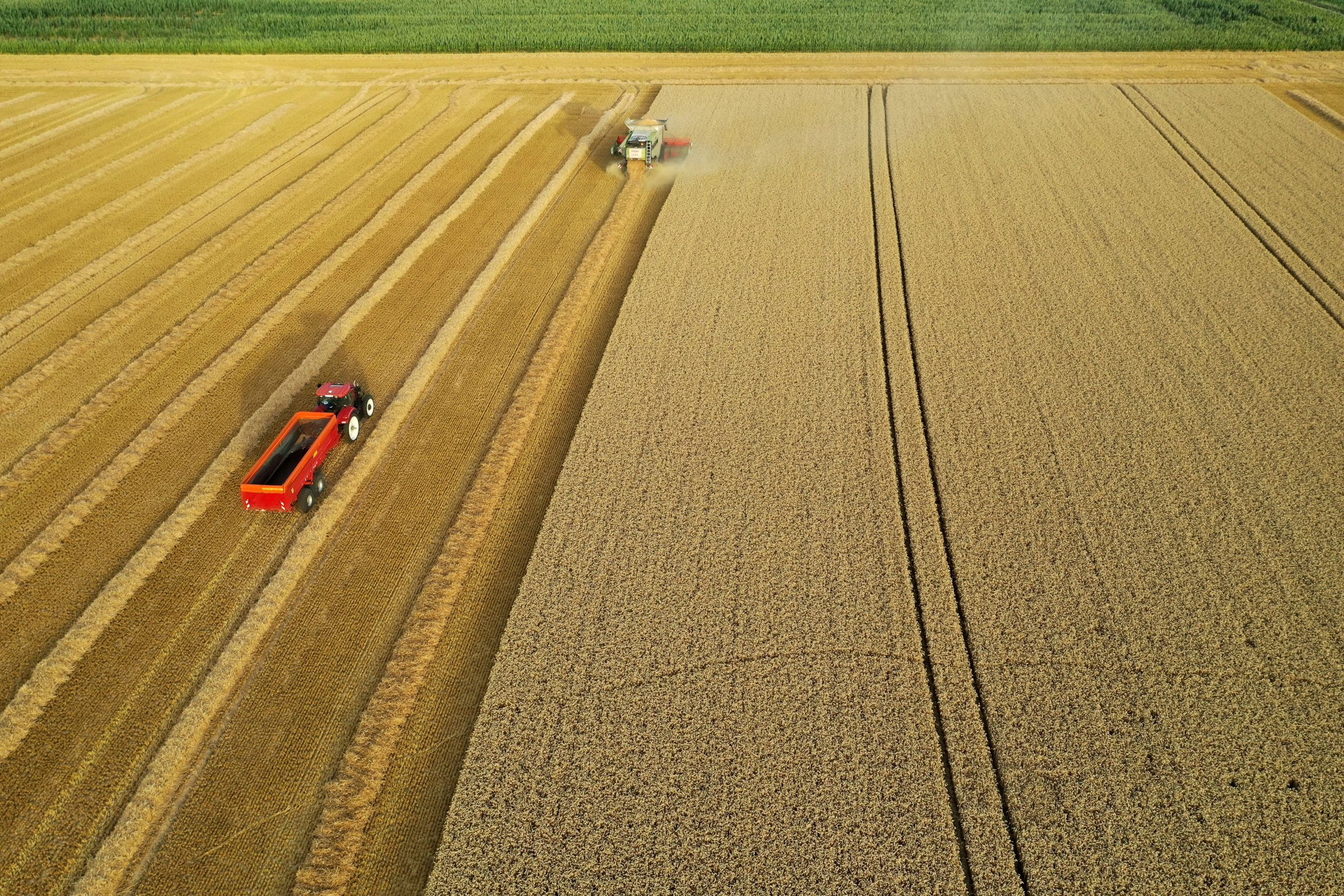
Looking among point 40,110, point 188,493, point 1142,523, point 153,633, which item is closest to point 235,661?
point 153,633

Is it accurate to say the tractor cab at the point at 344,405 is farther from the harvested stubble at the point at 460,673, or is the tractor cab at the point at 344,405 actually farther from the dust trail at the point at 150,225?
the dust trail at the point at 150,225

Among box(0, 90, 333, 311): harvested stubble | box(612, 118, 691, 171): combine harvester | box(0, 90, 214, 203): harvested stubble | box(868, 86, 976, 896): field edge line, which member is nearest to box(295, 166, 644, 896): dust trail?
box(868, 86, 976, 896): field edge line

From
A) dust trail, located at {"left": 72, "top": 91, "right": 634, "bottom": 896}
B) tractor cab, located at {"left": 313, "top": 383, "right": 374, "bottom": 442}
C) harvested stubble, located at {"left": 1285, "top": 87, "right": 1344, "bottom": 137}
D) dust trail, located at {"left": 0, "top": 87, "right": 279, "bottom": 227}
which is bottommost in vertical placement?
dust trail, located at {"left": 72, "top": 91, "right": 634, "bottom": 896}

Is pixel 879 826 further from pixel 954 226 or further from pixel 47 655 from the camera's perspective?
pixel 954 226

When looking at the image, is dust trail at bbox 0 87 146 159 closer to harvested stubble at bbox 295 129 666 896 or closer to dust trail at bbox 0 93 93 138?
dust trail at bbox 0 93 93 138

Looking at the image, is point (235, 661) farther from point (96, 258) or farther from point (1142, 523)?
point (96, 258)
